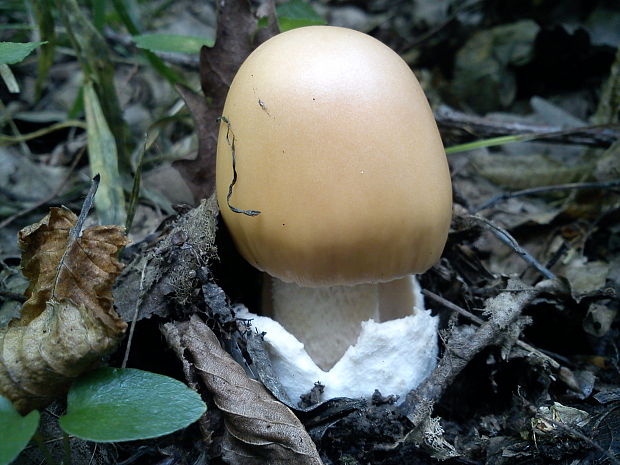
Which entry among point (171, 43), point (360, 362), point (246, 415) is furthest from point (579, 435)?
point (171, 43)

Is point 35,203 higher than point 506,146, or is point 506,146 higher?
point 35,203

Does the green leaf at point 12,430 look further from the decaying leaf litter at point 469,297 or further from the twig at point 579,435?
the twig at point 579,435

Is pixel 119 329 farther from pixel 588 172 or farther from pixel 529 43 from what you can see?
pixel 529 43

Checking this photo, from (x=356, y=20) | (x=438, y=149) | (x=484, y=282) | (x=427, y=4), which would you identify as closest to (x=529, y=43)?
(x=427, y=4)

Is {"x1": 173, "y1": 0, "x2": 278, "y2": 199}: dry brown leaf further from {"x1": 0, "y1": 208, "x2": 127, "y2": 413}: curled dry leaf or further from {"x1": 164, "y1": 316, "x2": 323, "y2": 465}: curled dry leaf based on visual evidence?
{"x1": 164, "y1": 316, "x2": 323, "y2": 465}: curled dry leaf

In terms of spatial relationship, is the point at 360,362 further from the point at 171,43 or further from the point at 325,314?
the point at 171,43

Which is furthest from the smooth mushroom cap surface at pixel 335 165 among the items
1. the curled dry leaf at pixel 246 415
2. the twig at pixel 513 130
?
the twig at pixel 513 130

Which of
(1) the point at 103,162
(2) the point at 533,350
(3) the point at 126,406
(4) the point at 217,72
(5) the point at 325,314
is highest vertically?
(4) the point at 217,72
